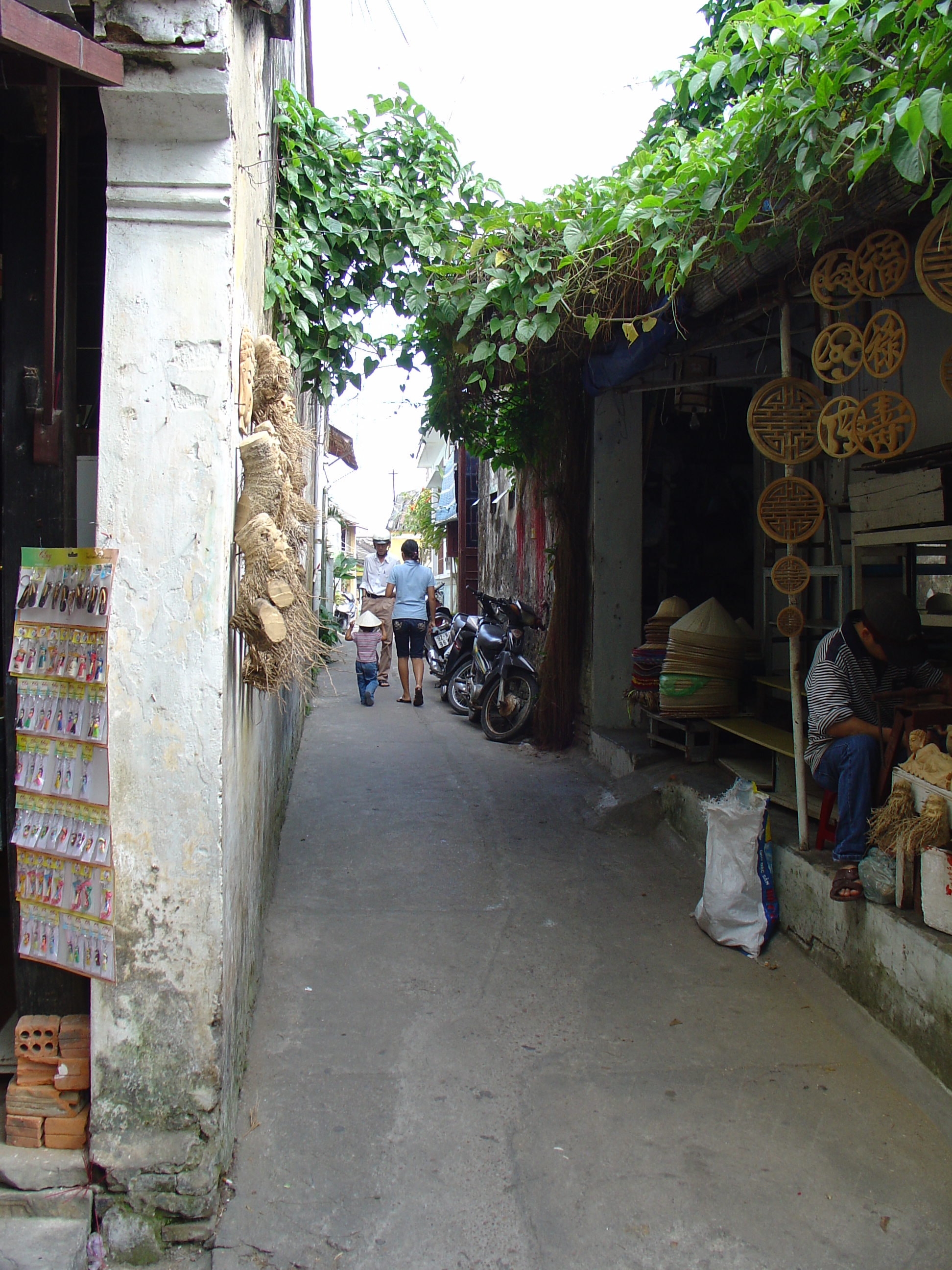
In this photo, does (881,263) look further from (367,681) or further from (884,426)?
(367,681)

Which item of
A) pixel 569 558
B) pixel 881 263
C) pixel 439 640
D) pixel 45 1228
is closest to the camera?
pixel 45 1228

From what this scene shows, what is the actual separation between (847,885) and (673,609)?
3217 mm

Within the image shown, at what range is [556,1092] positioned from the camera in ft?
9.58

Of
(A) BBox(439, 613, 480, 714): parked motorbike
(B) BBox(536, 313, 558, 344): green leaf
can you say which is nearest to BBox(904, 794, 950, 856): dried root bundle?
(B) BBox(536, 313, 558, 344): green leaf

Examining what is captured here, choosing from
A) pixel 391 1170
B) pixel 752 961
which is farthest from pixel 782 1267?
pixel 752 961

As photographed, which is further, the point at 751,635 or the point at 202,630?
the point at 751,635

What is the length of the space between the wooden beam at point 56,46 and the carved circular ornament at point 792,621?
309 centimetres

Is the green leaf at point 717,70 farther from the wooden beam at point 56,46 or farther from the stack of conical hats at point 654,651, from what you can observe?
the stack of conical hats at point 654,651

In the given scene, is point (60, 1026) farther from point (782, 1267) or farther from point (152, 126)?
point (152, 126)

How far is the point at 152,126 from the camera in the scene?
229 centimetres

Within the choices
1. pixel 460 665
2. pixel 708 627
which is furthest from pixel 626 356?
pixel 460 665

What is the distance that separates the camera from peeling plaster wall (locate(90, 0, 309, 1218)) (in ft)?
7.52

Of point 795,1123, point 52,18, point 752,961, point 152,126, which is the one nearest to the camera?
point 52,18

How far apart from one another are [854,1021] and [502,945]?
1.49m
